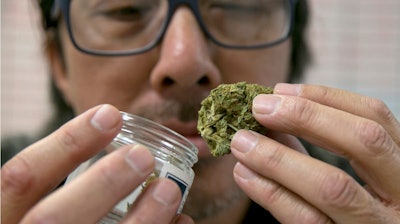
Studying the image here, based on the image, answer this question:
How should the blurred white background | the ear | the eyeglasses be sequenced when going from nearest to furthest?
the eyeglasses
the ear
the blurred white background

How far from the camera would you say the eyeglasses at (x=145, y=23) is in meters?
1.16

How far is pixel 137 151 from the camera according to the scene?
68 cm

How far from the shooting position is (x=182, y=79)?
1.08 metres

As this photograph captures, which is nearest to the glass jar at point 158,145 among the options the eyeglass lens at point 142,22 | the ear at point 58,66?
the eyeglass lens at point 142,22

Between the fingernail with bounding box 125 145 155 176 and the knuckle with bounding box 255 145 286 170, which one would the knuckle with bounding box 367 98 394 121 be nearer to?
the knuckle with bounding box 255 145 286 170

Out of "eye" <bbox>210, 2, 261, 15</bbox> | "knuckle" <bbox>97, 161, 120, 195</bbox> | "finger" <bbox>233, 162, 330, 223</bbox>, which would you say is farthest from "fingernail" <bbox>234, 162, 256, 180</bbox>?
"eye" <bbox>210, 2, 261, 15</bbox>

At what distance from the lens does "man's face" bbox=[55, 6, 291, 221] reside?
1.09 m

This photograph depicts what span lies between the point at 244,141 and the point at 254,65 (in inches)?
20.7

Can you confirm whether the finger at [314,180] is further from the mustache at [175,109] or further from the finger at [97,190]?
the mustache at [175,109]

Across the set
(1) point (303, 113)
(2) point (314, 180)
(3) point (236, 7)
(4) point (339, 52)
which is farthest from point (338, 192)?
(4) point (339, 52)

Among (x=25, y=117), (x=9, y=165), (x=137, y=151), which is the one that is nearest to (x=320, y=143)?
(x=137, y=151)

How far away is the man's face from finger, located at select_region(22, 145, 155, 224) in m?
0.43

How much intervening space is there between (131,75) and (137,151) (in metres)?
0.51

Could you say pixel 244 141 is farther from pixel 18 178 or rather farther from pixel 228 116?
pixel 18 178
